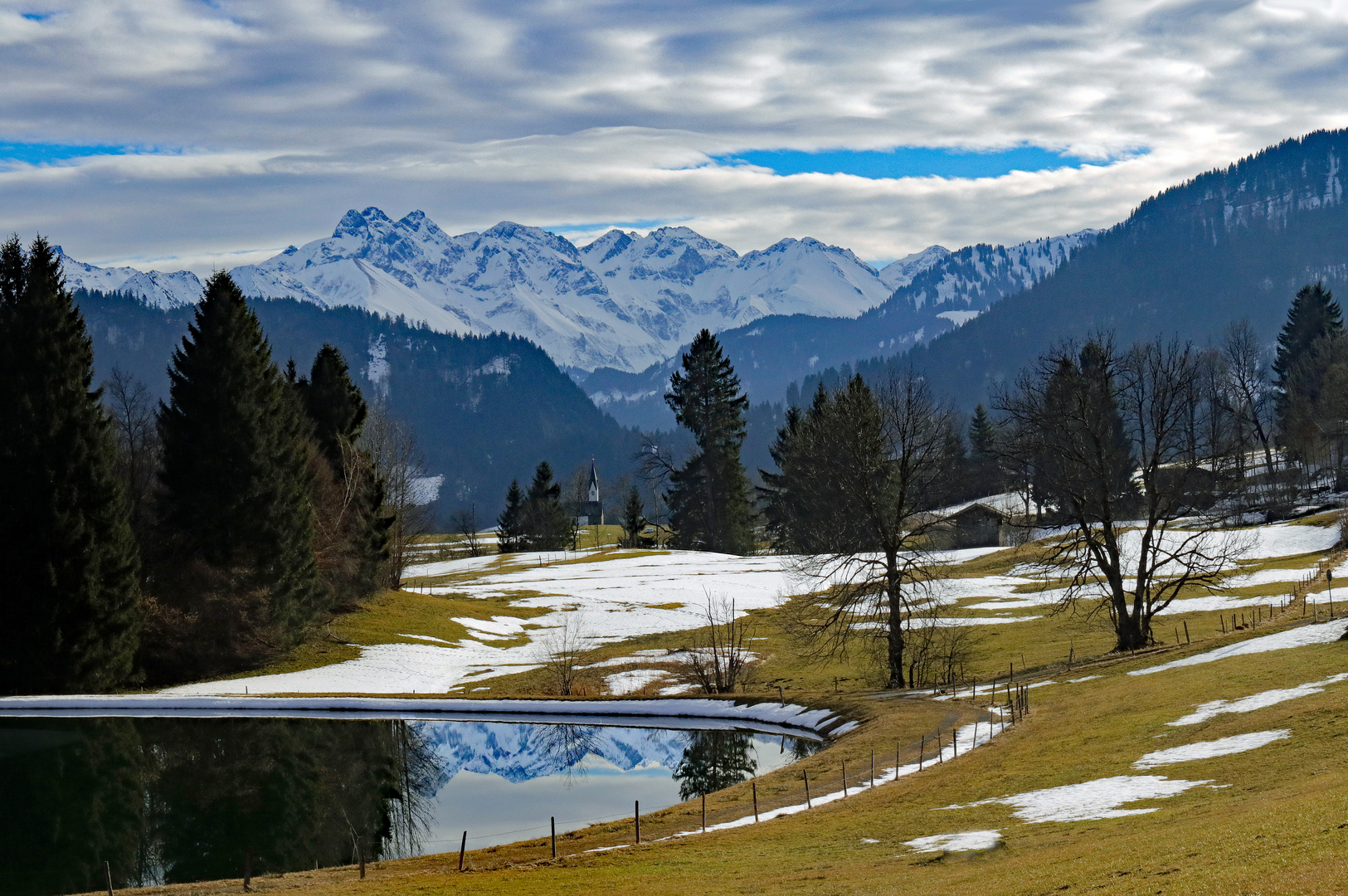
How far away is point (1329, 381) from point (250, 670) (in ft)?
312

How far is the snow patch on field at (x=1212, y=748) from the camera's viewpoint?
2342cm

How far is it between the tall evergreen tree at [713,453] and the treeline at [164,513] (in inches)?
1995

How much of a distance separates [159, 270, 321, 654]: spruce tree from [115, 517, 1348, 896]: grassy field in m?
30.5

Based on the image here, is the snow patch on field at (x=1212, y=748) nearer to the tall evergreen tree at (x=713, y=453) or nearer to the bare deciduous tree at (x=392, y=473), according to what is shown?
the bare deciduous tree at (x=392, y=473)

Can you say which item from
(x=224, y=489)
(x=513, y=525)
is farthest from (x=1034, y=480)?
(x=513, y=525)

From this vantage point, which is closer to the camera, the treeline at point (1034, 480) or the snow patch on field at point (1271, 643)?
the snow patch on field at point (1271, 643)

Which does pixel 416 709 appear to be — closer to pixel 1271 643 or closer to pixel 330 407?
pixel 330 407

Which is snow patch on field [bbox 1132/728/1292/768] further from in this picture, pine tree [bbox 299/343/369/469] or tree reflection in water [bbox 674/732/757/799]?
pine tree [bbox 299/343/369/469]

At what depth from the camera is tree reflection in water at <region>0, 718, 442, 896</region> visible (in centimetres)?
2741

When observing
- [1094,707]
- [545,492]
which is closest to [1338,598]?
[1094,707]

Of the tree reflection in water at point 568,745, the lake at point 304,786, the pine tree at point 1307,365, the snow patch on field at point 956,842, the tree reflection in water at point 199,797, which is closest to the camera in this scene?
the snow patch on field at point 956,842

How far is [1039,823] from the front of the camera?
20453mm

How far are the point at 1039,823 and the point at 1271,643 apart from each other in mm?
20204

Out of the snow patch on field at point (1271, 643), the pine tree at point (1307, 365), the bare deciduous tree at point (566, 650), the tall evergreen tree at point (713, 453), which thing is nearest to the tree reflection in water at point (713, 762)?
the bare deciduous tree at point (566, 650)
